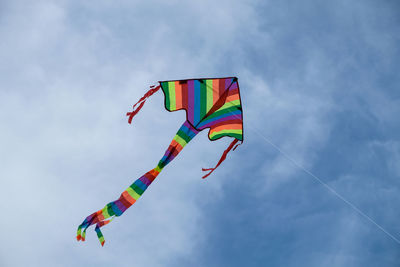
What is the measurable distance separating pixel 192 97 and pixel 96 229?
3118 mm

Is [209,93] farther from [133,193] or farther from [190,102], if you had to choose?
[133,193]

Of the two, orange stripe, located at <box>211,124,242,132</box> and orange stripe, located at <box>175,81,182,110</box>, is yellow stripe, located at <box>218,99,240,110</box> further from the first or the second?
orange stripe, located at <box>175,81,182,110</box>

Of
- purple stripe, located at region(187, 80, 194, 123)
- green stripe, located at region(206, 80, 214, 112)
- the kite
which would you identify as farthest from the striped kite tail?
green stripe, located at region(206, 80, 214, 112)

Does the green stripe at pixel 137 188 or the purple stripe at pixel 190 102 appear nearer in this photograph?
the green stripe at pixel 137 188

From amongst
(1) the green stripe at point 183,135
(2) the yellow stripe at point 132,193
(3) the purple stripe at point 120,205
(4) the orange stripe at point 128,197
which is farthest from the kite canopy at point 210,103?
(3) the purple stripe at point 120,205

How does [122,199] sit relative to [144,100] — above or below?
below

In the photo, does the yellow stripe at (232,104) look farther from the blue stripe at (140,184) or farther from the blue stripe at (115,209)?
the blue stripe at (115,209)

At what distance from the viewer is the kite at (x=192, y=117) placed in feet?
17.8

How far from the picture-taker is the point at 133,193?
5527 millimetres

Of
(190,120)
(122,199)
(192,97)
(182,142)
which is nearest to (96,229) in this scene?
(122,199)

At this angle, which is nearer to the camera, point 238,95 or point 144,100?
point 144,100

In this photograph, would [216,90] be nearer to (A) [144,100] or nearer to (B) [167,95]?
(B) [167,95]

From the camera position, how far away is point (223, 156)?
5.43m

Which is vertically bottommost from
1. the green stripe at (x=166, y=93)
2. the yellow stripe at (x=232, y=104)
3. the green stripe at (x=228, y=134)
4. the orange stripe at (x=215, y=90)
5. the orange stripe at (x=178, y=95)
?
the green stripe at (x=228, y=134)
